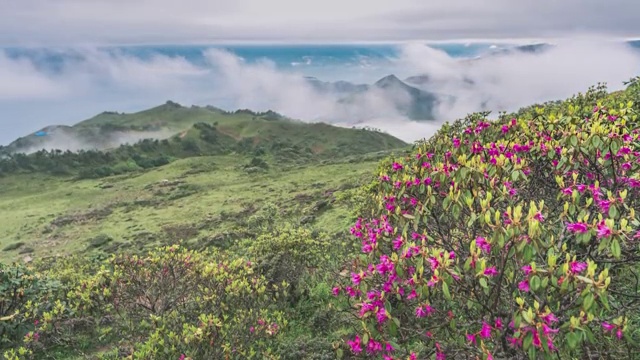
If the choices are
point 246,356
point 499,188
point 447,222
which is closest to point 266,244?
point 246,356

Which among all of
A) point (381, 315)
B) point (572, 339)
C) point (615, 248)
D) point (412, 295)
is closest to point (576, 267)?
point (615, 248)

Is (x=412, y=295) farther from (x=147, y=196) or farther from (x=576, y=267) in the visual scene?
(x=147, y=196)

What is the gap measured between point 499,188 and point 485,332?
75.6 inches

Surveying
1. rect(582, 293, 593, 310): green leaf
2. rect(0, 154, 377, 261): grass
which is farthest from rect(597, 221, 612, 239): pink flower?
rect(0, 154, 377, 261): grass

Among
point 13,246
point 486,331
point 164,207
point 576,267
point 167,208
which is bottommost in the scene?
point 164,207

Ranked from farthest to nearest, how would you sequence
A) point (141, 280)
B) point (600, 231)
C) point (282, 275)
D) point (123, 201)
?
point (123, 201) < point (282, 275) < point (141, 280) < point (600, 231)

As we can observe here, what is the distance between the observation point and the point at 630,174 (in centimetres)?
604

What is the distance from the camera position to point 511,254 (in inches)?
186

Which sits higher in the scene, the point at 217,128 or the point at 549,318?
the point at 549,318

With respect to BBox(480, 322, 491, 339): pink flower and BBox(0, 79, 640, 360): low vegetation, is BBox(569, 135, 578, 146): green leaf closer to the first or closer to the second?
BBox(0, 79, 640, 360): low vegetation

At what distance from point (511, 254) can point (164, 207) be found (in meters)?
45.1

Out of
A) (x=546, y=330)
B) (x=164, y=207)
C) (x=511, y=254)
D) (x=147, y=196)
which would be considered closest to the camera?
(x=546, y=330)

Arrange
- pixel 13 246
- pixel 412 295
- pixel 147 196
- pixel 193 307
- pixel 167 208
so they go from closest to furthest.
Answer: pixel 412 295 < pixel 193 307 < pixel 13 246 < pixel 167 208 < pixel 147 196

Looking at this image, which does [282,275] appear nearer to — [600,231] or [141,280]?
[141,280]
